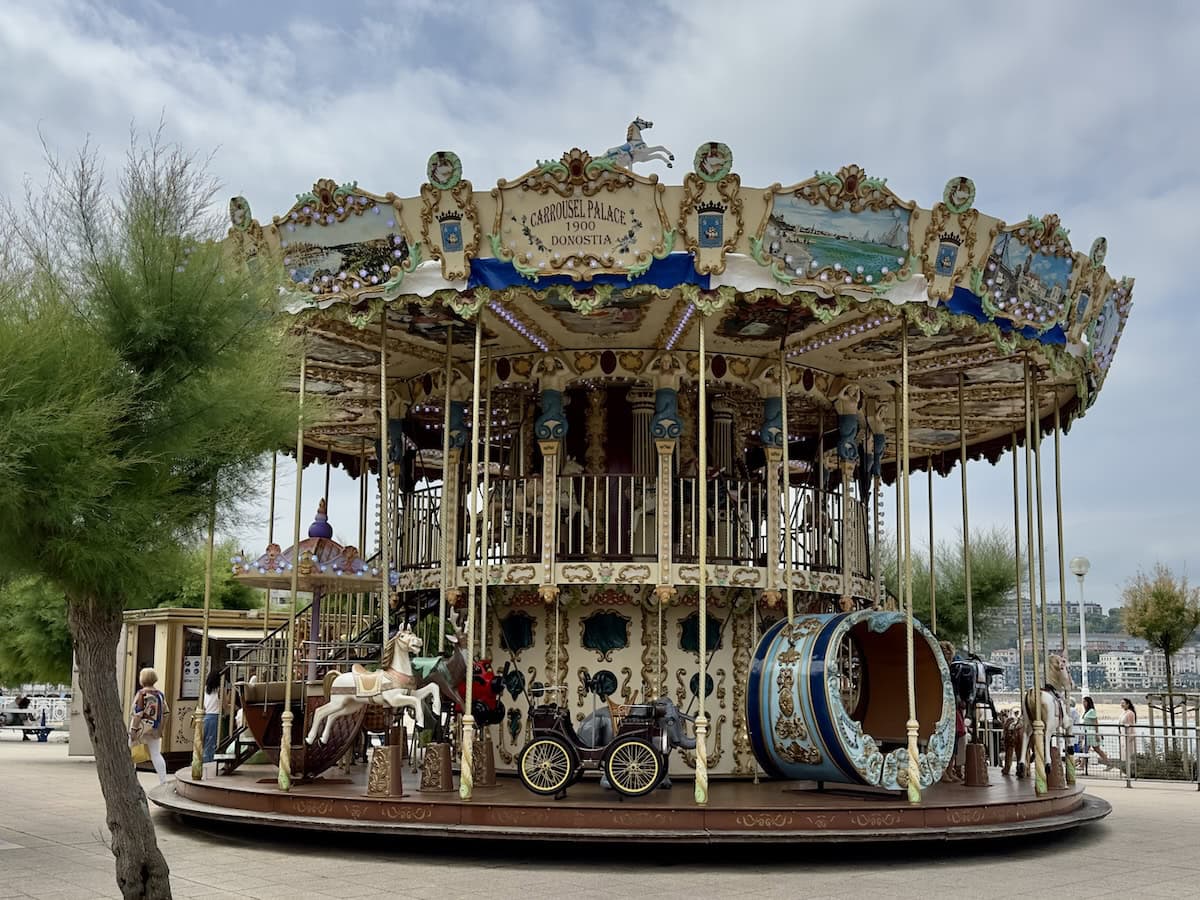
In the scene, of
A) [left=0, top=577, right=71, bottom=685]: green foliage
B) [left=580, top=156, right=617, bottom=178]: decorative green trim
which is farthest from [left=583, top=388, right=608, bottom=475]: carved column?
[left=0, top=577, right=71, bottom=685]: green foliage

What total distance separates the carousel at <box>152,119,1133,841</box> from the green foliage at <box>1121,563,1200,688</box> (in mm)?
12935

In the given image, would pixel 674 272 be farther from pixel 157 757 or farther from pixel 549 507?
pixel 157 757

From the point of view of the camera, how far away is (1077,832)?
13594mm

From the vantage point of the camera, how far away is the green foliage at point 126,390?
7.02m

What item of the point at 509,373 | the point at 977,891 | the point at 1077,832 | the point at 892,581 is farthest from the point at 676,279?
the point at 892,581

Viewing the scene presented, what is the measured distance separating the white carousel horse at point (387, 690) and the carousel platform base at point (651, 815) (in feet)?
2.40

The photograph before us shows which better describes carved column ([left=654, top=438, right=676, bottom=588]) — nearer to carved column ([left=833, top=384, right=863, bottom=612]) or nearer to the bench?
carved column ([left=833, top=384, right=863, bottom=612])

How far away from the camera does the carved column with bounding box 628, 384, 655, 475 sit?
15469 mm

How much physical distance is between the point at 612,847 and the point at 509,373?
6189 millimetres

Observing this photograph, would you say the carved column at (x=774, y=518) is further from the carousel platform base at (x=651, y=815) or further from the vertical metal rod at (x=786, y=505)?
the carousel platform base at (x=651, y=815)

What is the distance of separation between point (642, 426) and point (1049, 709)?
5.75 m

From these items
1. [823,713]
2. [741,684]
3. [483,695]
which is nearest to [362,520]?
[483,695]

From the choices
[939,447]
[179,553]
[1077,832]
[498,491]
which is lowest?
[1077,832]

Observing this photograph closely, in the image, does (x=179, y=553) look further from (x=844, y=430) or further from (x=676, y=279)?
(x=844, y=430)
